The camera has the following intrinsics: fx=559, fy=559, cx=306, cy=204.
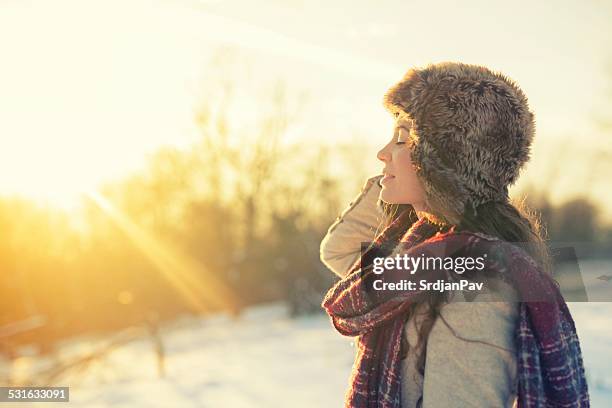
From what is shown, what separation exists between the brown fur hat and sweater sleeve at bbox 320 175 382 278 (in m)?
0.49

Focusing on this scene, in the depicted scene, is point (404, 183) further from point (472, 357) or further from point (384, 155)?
point (472, 357)

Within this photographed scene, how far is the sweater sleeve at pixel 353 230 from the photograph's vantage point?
2.14 meters

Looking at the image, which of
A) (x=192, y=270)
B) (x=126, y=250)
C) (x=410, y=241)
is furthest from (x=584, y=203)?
(x=410, y=241)

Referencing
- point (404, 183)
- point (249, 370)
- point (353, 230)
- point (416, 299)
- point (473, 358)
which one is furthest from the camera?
point (249, 370)

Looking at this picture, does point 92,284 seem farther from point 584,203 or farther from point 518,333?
point 584,203

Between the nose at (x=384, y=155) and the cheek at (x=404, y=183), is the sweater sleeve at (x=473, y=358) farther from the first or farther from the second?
the nose at (x=384, y=155)

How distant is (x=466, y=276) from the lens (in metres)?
1.47

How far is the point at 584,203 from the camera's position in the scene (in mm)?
17781

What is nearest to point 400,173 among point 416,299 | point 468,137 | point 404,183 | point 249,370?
point 404,183

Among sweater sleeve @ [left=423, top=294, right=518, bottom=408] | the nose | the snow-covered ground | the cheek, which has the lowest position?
sweater sleeve @ [left=423, top=294, right=518, bottom=408]

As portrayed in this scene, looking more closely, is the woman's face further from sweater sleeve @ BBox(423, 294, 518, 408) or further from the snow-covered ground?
the snow-covered ground

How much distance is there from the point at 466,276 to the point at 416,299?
0.16 metres

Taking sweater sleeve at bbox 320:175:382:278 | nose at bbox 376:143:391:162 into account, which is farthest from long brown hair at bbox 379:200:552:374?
sweater sleeve at bbox 320:175:382:278

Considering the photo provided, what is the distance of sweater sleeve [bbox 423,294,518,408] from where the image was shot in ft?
4.61
